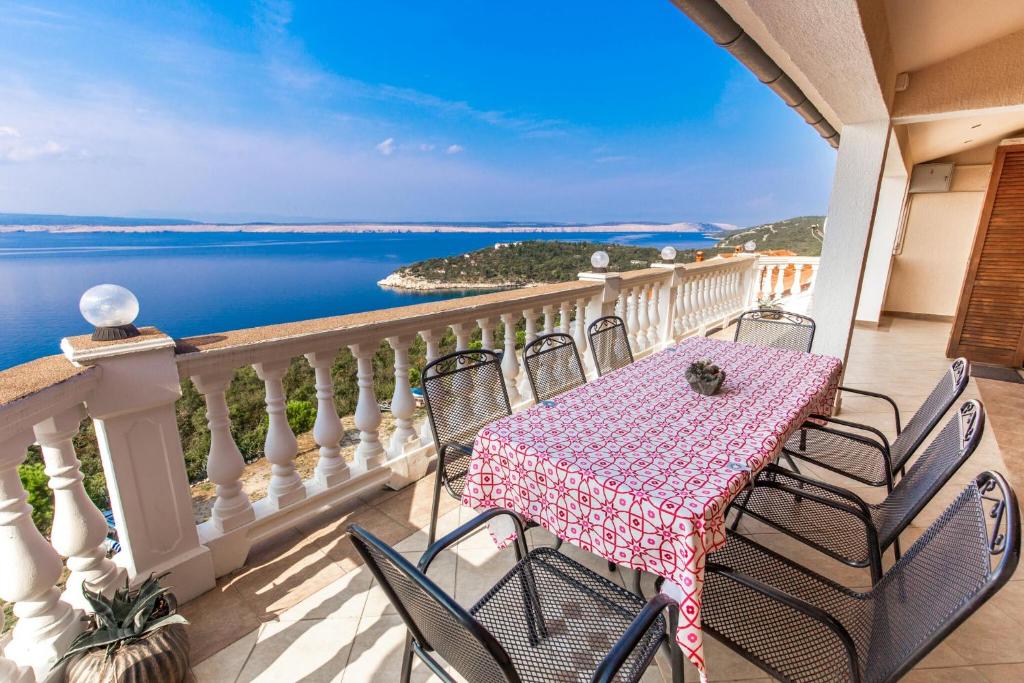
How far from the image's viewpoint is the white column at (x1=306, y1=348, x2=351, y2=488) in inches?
74.8

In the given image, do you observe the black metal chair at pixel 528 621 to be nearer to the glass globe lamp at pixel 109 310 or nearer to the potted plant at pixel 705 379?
the potted plant at pixel 705 379

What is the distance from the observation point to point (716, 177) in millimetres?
22406

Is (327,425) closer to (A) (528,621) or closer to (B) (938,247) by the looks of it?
(A) (528,621)

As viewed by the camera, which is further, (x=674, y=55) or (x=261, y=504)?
(x=674, y=55)

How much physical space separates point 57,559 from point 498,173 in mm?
20899

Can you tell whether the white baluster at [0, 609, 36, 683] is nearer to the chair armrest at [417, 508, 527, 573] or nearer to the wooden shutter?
the chair armrest at [417, 508, 527, 573]

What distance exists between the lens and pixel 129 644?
120cm

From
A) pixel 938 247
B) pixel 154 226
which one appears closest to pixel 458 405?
pixel 154 226

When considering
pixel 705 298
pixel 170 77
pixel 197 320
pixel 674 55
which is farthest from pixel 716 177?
pixel 197 320

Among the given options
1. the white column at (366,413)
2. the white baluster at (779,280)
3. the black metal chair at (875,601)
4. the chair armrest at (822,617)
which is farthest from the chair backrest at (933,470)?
the white baluster at (779,280)

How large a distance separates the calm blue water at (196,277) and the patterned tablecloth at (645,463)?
130 cm

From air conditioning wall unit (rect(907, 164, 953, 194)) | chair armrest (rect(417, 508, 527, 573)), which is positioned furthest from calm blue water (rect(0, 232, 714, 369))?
air conditioning wall unit (rect(907, 164, 953, 194))

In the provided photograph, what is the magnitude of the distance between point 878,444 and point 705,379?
2.81ft

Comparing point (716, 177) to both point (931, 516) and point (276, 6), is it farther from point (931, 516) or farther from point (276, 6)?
point (931, 516)
